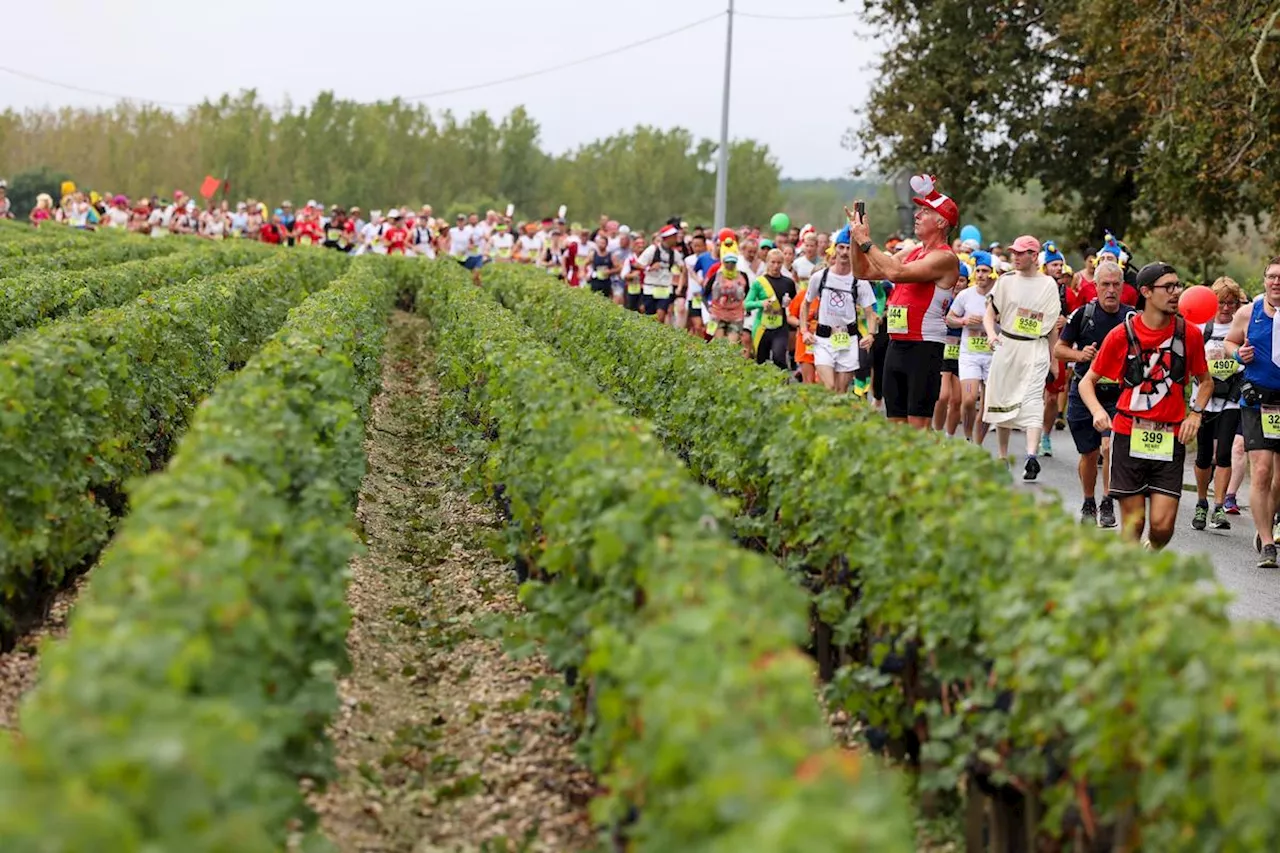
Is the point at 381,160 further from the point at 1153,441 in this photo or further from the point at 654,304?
the point at 1153,441

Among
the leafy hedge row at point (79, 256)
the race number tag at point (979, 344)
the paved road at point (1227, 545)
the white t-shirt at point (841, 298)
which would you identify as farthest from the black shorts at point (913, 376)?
the leafy hedge row at point (79, 256)

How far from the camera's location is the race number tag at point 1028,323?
13086 millimetres

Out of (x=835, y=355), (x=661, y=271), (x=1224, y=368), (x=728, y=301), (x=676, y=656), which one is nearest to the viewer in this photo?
(x=676, y=656)

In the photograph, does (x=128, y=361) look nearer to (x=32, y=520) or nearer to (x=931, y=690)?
(x=32, y=520)

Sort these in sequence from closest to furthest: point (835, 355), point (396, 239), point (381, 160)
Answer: point (835, 355) → point (396, 239) → point (381, 160)

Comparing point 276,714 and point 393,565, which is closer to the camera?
point 276,714

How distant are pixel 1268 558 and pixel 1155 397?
2.33 metres

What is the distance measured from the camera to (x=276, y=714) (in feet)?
13.8

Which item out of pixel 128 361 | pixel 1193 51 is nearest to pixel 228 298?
pixel 128 361

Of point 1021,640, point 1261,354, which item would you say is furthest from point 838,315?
point 1021,640

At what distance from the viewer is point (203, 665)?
3598 mm

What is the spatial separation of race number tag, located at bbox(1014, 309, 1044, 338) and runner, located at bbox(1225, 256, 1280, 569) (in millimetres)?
1881

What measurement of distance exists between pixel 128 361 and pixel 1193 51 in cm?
1625

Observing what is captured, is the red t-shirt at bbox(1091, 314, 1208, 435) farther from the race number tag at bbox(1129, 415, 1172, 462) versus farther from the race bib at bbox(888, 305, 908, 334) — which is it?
the race bib at bbox(888, 305, 908, 334)
